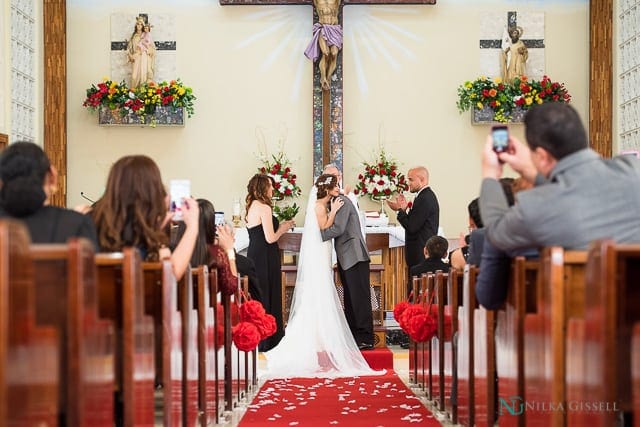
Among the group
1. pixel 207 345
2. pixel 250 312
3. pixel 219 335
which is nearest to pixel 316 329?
pixel 250 312

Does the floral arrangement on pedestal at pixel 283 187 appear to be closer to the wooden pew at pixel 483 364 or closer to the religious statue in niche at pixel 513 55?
the religious statue in niche at pixel 513 55

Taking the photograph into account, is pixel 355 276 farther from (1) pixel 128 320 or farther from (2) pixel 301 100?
(1) pixel 128 320

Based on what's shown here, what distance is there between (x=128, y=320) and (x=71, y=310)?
493 millimetres

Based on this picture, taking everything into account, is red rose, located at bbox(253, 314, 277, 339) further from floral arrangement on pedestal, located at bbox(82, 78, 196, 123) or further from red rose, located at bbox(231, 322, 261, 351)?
floral arrangement on pedestal, located at bbox(82, 78, 196, 123)

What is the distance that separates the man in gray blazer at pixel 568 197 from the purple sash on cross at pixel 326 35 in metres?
7.46

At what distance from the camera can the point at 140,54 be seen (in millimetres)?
10805

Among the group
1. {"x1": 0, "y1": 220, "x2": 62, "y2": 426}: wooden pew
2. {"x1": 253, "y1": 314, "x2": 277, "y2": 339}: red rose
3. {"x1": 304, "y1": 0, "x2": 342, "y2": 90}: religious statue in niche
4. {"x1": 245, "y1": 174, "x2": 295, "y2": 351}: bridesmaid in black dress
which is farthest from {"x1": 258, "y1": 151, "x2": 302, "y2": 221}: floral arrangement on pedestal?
{"x1": 0, "y1": 220, "x2": 62, "y2": 426}: wooden pew

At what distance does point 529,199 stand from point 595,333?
57 centimetres

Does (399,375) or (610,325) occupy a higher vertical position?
(610,325)

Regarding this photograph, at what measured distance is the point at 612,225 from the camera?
10.6 ft

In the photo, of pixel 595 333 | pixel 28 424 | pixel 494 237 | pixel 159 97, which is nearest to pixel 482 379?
pixel 494 237

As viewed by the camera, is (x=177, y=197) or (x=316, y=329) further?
(x=316, y=329)

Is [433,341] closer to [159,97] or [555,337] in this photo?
[555,337]

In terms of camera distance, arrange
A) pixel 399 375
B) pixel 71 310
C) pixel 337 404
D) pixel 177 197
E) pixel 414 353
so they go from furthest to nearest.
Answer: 1. pixel 399 375
2. pixel 414 353
3. pixel 337 404
4. pixel 177 197
5. pixel 71 310
